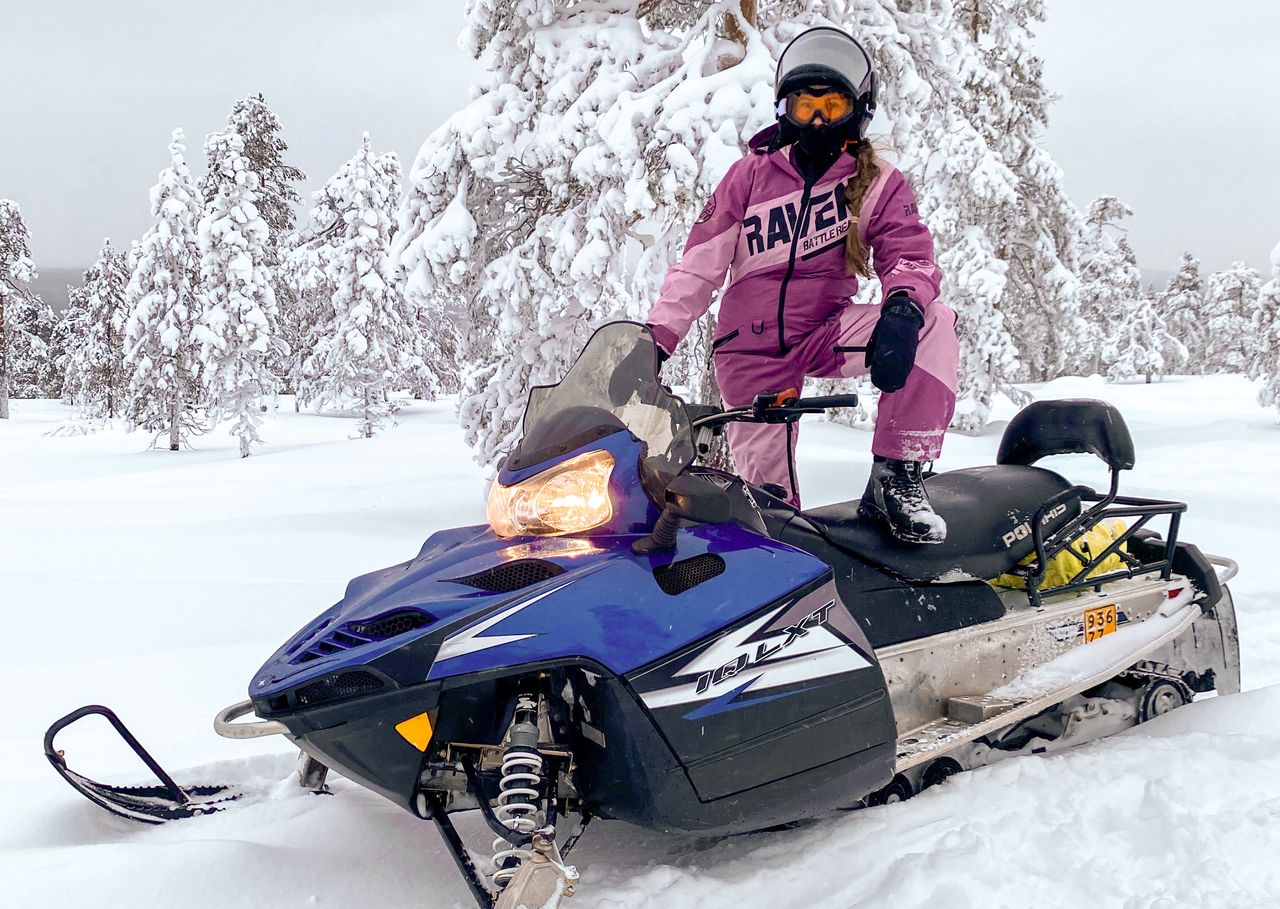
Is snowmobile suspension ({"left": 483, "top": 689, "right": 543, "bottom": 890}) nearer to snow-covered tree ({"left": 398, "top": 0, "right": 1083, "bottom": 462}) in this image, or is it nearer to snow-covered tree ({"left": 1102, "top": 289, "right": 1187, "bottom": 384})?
snow-covered tree ({"left": 398, "top": 0, "right": 1083, "bottom": 462})

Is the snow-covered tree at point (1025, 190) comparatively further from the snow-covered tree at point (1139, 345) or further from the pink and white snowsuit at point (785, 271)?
the snow-covered tree at point (1139, 345)

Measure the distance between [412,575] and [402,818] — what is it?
0.81m

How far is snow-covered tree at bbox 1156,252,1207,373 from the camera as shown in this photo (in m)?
50.0

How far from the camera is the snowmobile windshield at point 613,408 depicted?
2188 mm

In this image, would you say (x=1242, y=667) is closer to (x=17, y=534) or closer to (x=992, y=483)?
(x=992, y=483)

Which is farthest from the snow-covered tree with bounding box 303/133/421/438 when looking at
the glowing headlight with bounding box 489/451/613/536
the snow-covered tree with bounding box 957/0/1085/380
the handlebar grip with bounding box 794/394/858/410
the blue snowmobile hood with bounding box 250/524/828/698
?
the handlebar grip with bounding box 794/394/858/410

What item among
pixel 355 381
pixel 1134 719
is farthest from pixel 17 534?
pixel 355 381

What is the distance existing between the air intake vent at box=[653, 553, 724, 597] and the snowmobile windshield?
20 cm

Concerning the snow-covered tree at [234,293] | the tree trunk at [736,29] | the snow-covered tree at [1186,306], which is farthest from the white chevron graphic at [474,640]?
the snow-covered tree at [1186,306]

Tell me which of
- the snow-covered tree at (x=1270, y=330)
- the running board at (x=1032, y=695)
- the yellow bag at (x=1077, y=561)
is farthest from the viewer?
the snow-covered tree at (x=1270, y=330)

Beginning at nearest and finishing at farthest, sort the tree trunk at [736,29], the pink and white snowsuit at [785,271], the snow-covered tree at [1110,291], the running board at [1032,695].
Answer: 1. the running board at [1032,695]
2. the pink and white snowsuit at [785,271]
3. the tree trunk at [736,29]
4. the snow-covered tree at [1110,291]

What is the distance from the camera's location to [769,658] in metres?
2.13

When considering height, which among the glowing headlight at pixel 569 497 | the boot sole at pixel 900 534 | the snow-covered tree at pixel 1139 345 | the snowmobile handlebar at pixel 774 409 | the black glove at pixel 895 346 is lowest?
the snow-covered tree at pixel 1139 345

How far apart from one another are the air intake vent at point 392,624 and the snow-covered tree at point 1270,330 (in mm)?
23246
